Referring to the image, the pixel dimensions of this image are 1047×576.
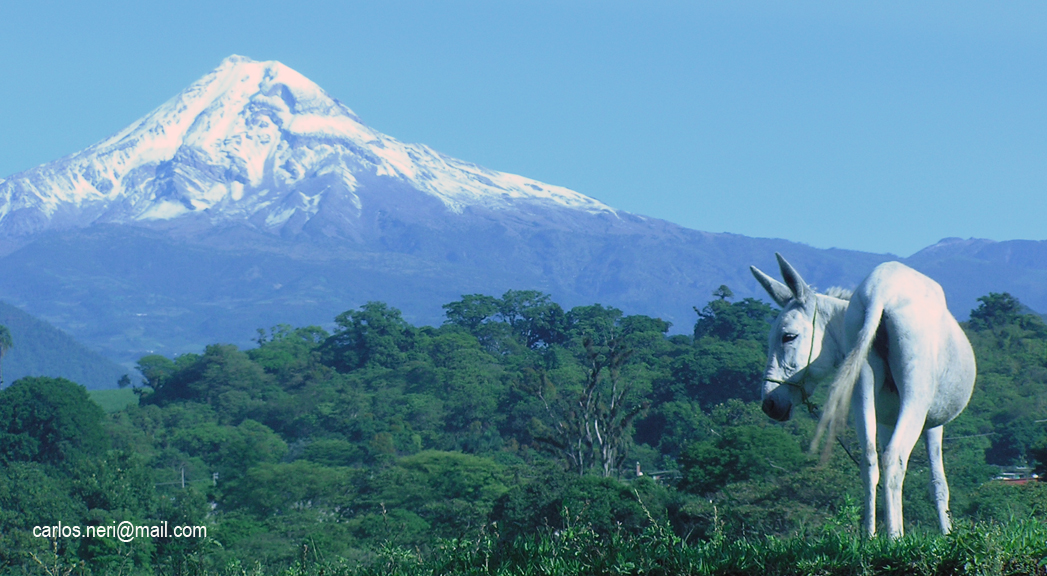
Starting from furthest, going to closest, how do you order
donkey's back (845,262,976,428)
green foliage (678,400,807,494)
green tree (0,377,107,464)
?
green tree (0,377,107,464), green foliage (678,400,807,494), donkey's back (845,262,976,428)

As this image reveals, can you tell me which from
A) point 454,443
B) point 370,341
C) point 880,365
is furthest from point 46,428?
point 880,365

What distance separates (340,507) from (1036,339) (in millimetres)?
49550

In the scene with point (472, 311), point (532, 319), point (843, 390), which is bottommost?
point (843, 390)

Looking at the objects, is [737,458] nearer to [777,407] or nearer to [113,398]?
[777,407]

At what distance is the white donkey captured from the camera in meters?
6.21

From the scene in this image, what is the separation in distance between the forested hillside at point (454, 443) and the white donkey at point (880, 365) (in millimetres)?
491

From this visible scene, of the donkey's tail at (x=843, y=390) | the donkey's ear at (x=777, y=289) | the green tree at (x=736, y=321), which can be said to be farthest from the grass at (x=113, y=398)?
the donkey's tail at (x=843, y=390)

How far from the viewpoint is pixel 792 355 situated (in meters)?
6.68

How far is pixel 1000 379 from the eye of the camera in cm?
6300

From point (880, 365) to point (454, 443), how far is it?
6298 centimetres

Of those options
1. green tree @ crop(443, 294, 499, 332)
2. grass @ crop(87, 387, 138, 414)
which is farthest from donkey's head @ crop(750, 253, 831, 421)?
grass @ crop(87, 387, 138, 414)

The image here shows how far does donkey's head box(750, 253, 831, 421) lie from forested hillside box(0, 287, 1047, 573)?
2.17 feet

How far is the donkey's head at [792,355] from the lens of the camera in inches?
262

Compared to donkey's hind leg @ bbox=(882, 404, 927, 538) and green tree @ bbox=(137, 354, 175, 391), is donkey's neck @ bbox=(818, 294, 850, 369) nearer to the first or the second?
donkey's hind leg @ bbox=(882, 404, 927, 538)
